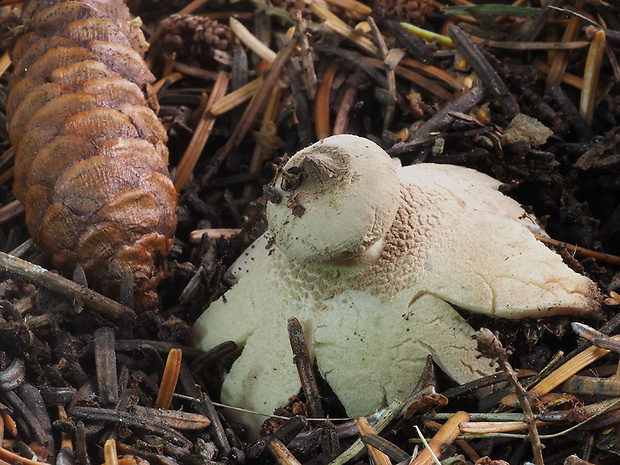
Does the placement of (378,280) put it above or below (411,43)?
below

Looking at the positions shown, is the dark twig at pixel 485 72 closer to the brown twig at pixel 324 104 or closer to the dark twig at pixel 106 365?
the brown twig at pixel 324 104

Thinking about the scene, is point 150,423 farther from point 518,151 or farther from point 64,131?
point 518,151

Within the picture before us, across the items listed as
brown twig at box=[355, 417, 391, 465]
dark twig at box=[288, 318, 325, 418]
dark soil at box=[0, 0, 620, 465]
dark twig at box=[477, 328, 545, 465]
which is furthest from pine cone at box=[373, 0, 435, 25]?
brown twig at box=[355, 417, 391, 465]

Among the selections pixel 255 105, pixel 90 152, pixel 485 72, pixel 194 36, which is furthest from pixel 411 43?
pixel 90 152

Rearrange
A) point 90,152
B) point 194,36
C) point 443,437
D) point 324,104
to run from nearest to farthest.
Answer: point 443,437, point 90,152, point 324,104, point 194,36

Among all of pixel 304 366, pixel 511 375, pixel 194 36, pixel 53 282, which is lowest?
pixel 304 366

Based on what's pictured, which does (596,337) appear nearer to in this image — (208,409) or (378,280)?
(378,280)
